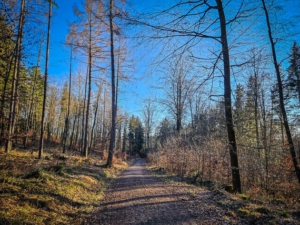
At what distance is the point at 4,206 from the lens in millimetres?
3238

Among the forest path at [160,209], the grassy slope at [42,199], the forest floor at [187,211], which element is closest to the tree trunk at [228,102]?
the forest floor at [187,211]

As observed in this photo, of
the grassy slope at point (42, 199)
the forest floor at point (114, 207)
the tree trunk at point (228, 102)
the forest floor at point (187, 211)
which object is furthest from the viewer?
the tree trunk at point (228, 102)

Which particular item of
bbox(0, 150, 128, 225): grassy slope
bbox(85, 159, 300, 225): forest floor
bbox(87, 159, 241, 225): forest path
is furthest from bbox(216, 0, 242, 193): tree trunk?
bbox(0, 150, 128, 225): grassy slope

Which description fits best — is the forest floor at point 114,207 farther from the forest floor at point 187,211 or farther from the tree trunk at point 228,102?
the tree trunk at point 228,102

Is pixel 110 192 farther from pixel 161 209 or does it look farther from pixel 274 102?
pixel 274 102

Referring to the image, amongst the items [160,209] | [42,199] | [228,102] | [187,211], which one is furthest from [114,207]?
[228,102]

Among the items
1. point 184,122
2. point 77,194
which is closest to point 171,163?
point 184,122

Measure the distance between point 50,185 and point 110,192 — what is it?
221cm

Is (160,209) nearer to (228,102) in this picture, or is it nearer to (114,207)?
(114,207)

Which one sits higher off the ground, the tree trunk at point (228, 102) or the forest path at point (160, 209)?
the tree trunk at point (228, 102)

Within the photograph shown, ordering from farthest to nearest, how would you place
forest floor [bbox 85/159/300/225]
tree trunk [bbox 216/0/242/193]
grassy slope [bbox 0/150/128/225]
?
tree trunk [bbox 216/0/242/193] < forest floor [bbox 85/159/300/225] < grassy slope [bbox 0/150/128/225]

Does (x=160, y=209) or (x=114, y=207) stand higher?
(x=160, y=209)

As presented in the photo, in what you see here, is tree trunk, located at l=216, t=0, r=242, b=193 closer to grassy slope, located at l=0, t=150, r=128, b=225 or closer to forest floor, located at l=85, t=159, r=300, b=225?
forest floor, located at l=85, t=159, r=300, b=225

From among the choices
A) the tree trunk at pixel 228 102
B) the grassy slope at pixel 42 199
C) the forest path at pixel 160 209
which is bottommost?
the forest path at pixel 160 209
